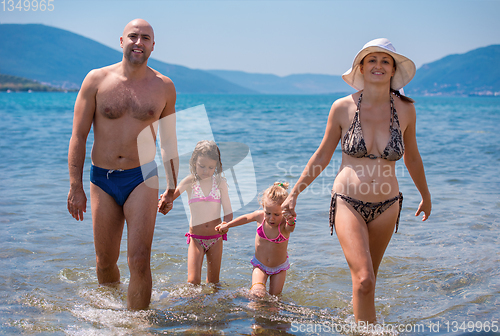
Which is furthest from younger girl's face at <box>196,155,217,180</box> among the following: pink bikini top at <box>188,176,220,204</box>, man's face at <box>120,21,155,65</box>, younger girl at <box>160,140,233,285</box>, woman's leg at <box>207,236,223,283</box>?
man's face at <box>120,21,155,65</box>

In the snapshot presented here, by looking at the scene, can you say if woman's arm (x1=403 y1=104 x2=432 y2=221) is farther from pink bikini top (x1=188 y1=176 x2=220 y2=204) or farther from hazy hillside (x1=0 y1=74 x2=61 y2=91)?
hazy hillside (x1=0 y1=74 x2=61 y2=91)

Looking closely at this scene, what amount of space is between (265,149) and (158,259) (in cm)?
1138

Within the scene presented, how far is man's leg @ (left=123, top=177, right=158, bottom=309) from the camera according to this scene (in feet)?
12.9

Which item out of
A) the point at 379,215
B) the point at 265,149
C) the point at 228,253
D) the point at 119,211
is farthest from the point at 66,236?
the point at 265,149

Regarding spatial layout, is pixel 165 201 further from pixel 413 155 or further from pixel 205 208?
pixel 413 155

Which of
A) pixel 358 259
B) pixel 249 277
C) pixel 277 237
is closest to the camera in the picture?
pixel 358 259

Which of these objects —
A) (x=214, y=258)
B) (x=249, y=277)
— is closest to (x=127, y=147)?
(x=214, y=258)

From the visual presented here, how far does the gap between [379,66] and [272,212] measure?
73.9 inches

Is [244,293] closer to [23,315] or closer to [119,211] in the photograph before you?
[119,211]

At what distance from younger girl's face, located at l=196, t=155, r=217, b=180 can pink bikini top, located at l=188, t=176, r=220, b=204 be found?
14cm

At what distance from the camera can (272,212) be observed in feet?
15.3

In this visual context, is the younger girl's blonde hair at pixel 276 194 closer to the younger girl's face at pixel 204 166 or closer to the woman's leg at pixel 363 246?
the younger girl's face at pixel 204 166

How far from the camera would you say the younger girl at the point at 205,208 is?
4.98m

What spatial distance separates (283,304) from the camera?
454 centimetres
